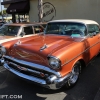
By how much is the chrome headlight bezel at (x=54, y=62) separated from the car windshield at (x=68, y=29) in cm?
149

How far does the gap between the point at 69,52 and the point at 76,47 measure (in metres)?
0.35

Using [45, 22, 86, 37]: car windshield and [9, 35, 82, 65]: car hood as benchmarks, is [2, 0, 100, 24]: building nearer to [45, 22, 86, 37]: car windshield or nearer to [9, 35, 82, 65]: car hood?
[45, 22, 86, 37]: car windshield

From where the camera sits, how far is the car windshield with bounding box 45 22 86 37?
4042mm

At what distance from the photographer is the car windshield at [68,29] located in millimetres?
4042

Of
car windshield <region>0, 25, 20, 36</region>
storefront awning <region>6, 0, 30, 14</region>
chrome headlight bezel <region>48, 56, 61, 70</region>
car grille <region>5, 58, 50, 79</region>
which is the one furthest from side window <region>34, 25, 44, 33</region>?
storefront awning <region>6, 0, 30, 14</region>

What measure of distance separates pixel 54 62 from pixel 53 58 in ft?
0.27

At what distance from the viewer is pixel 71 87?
3.37 metres

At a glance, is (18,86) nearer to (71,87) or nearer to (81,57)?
(71,87)

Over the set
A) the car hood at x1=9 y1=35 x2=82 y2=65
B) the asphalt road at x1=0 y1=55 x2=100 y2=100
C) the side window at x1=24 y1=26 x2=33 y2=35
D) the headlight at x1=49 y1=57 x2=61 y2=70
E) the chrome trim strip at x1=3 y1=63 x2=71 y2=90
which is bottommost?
the asphalt road at x1=0 y1=55 x2=100 y2=100

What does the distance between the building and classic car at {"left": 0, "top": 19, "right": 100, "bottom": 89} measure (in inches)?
248

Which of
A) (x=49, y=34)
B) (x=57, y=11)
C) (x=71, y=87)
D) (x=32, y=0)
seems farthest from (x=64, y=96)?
(x=32, y=0)

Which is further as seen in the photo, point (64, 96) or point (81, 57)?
point (81, 57)

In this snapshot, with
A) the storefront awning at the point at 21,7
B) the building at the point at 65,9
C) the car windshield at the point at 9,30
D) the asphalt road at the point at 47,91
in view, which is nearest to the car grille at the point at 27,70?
the asphalt road at the point at 47,91

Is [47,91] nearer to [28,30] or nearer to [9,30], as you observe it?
[28,30]
